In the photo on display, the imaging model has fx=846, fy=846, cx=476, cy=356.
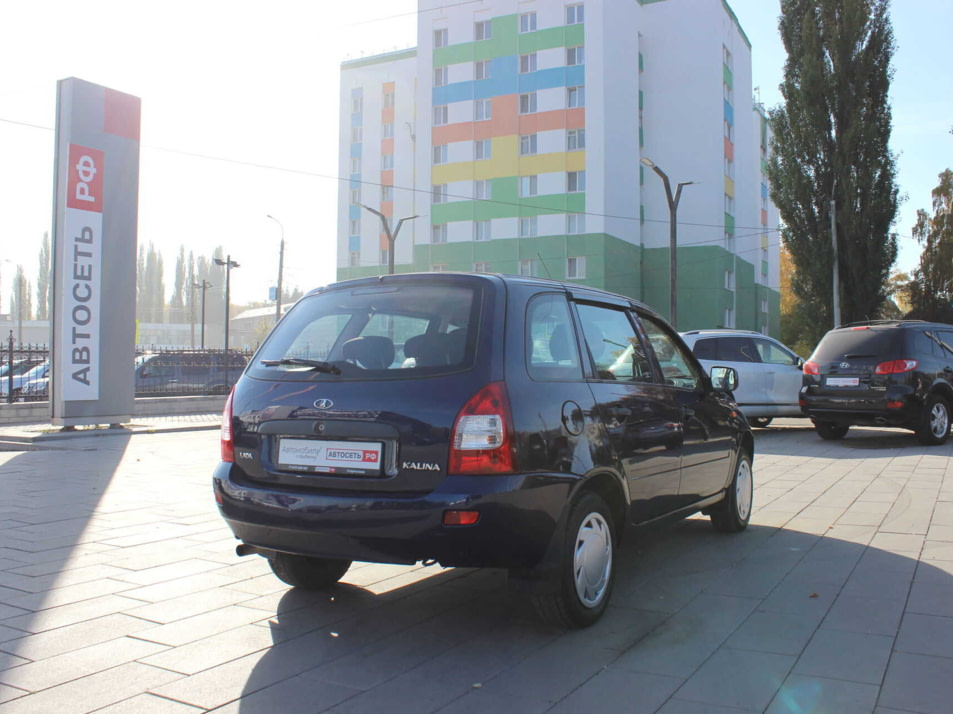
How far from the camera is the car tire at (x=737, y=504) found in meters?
6.06

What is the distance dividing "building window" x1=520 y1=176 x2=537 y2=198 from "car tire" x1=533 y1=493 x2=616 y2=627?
4141 cm

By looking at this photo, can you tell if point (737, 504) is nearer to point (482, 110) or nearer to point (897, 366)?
point (897, 366)

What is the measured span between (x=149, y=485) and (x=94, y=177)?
30.5 feet

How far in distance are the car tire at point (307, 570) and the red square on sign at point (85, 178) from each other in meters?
13.3

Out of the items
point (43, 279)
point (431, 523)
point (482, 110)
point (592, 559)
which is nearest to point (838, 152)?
point (482, 110)

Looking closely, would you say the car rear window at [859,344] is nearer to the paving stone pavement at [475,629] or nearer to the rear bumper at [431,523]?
the paving stone pavement at [475,629]

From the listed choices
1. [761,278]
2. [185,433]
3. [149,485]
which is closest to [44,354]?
[185,433]

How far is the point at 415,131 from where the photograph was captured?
4950 centimetres

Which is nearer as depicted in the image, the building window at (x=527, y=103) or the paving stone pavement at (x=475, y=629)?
the paving stone pavement at (x=475, y=629)

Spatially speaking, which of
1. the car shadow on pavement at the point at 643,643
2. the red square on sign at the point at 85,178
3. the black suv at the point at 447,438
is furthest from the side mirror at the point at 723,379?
the red square on sign at the point at 85,178

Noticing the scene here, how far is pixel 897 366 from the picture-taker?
11.8 metres

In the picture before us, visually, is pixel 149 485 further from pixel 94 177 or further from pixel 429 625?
pixel 94 177

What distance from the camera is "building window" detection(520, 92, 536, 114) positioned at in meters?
44.4

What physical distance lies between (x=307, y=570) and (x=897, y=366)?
392 inches
